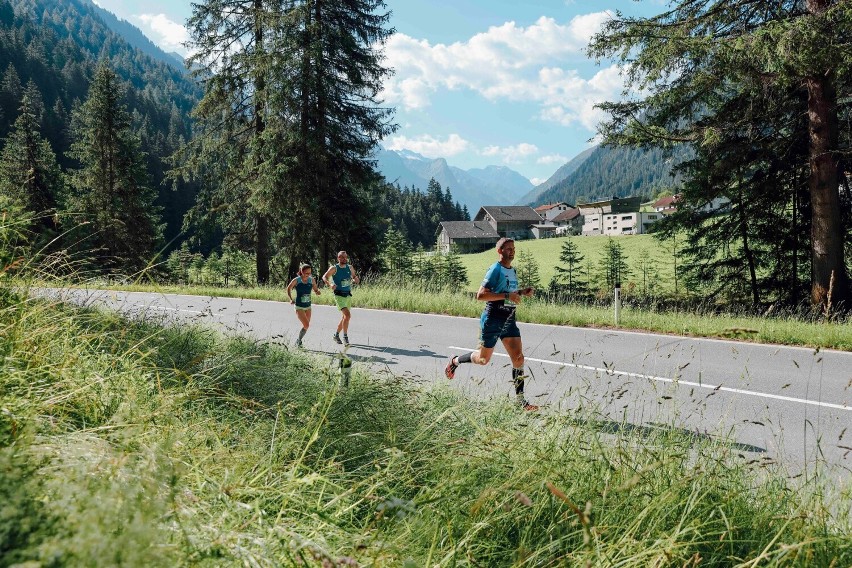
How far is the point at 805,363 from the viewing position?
8.35 metres

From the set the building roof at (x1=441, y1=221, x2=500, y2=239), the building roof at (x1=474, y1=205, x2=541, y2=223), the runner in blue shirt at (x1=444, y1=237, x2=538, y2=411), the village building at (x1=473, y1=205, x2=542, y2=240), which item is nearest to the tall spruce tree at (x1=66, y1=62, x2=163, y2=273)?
the runner in blue shirt at (x1=444, y1=237, x2=538, y2=411)

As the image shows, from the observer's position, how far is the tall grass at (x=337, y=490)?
148 centimetres

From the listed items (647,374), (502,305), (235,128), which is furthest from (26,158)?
(647,374)

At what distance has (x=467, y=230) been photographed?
405 ft

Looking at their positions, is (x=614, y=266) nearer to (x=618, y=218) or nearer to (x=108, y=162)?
(x=108, y=162)

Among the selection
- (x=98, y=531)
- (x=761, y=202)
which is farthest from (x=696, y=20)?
(x=98, y=531)

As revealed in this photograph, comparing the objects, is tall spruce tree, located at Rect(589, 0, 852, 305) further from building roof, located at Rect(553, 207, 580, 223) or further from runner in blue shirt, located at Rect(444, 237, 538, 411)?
building roof, located at Rect(553, 207, 580, 223)

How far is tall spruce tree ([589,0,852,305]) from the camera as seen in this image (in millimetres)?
10844

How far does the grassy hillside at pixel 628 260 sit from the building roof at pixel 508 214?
49967 mm

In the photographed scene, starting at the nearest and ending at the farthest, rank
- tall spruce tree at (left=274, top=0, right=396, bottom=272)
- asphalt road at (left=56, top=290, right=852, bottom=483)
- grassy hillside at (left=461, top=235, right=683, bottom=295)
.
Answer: asphalt road at (left=56, top=290, right=852, bottom=483)
tall spruce tree at (left=274, top=0, right=396, bottom=272)
grassy hillside at (left=461, top=235, right=683, bottom=295)

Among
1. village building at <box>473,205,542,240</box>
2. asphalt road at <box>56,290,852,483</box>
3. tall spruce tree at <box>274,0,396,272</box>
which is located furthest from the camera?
village building at <box>473,205,542,240</box>

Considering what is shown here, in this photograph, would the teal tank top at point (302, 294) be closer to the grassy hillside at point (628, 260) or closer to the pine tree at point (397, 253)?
the grassy hillside at point (628, 260)

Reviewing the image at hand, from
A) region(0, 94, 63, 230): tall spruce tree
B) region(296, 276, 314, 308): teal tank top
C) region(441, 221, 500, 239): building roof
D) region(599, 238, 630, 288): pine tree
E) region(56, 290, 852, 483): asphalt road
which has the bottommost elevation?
region(56, 290, 852, 483): asphalt road

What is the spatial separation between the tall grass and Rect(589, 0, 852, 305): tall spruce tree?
946 centimetres
